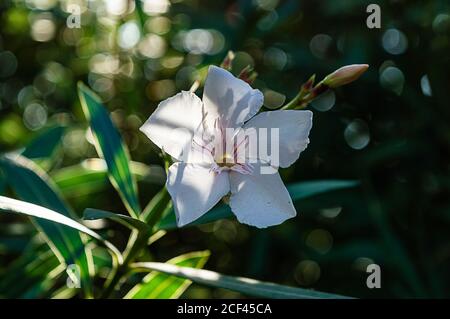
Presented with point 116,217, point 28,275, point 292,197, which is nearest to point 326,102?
point 292,197

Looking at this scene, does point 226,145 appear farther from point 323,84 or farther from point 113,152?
point 113,152

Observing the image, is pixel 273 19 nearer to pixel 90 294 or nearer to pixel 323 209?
pixel 323 209

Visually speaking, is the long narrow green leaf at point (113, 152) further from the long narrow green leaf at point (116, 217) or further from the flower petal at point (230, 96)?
the flower petal at point (230, 96)
